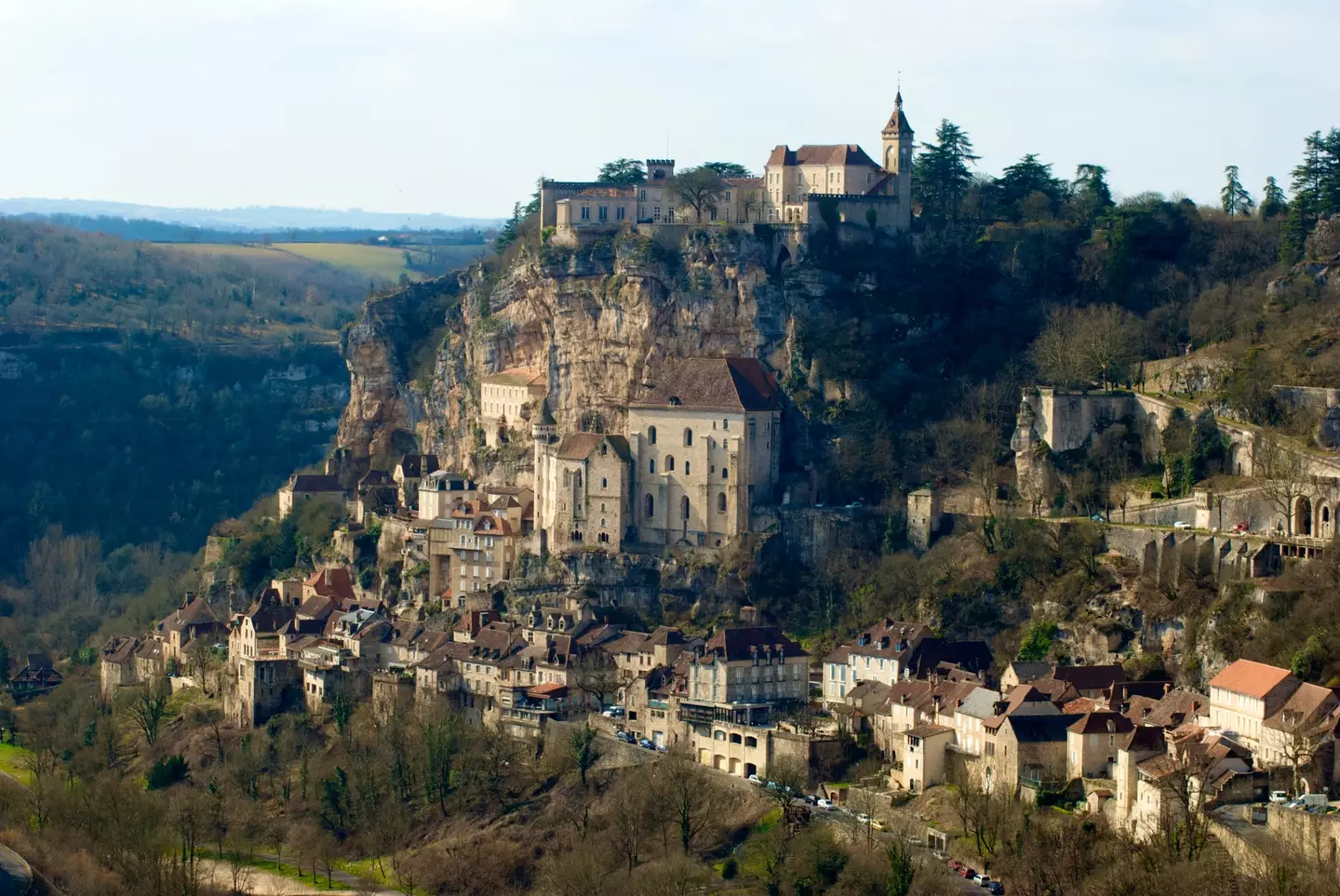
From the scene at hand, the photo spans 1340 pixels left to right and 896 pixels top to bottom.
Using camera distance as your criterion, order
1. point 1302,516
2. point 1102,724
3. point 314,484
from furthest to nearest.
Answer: point 314,484
point 1302,516
point 1102,724

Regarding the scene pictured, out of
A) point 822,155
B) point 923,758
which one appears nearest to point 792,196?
point 822,155

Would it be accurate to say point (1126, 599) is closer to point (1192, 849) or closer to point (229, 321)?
point (1192, 849)

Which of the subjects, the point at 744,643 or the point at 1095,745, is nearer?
the point at 1095,745

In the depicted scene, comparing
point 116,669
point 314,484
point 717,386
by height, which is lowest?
point 116,669

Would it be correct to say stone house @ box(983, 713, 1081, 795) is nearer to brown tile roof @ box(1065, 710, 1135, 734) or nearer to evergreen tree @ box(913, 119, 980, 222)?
brown tile roof @ box(1065, 710, 1135, 734)

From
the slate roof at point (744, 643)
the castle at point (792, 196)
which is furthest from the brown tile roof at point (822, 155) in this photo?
the slate roof at point (744, 643)

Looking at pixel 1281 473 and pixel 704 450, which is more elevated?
pixel 1281 473

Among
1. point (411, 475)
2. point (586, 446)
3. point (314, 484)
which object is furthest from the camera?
point (314, 484)

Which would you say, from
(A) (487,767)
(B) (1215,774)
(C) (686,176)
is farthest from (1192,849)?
(C) (686,176)

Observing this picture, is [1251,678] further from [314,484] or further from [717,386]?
[314,484]
